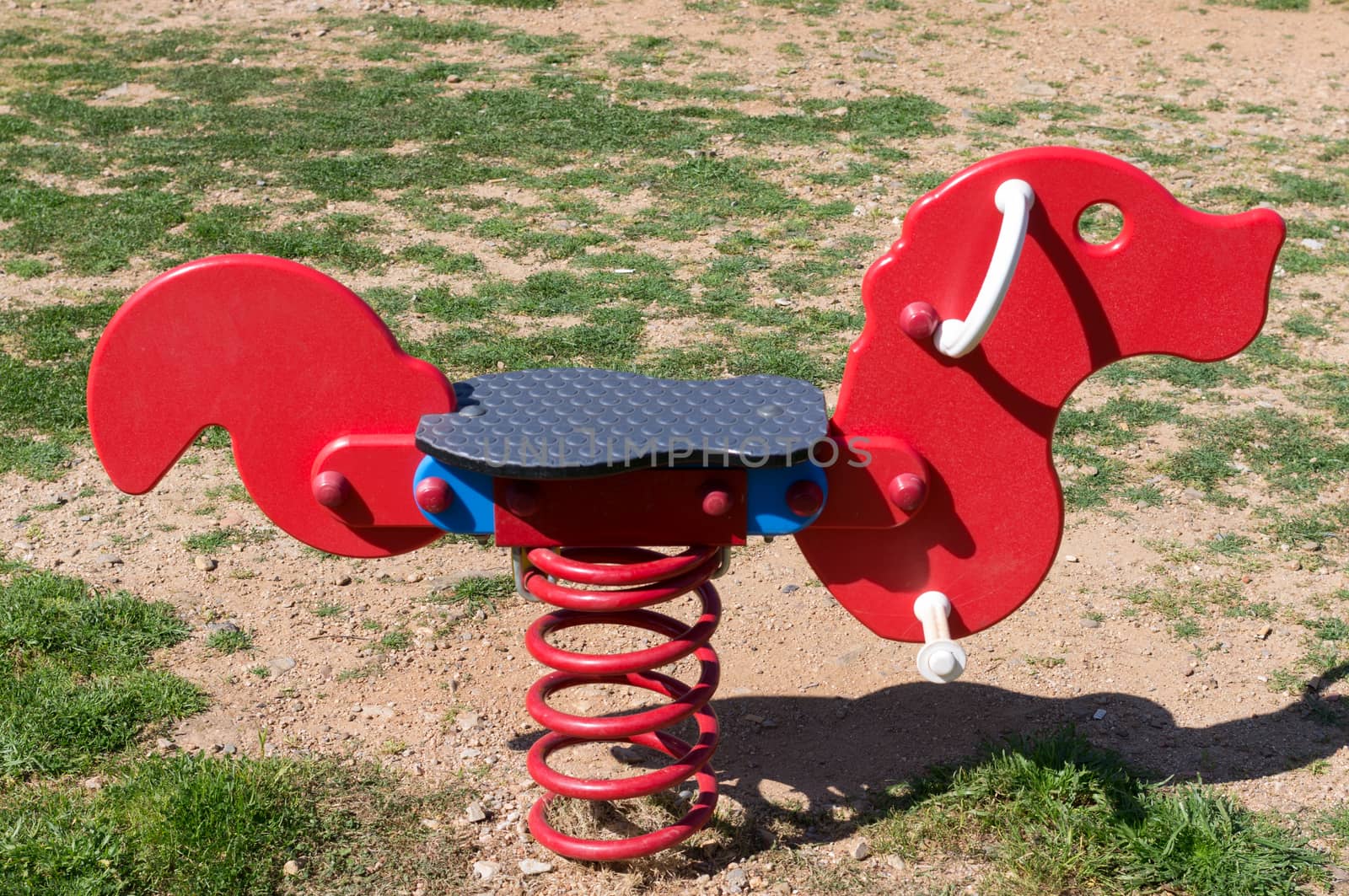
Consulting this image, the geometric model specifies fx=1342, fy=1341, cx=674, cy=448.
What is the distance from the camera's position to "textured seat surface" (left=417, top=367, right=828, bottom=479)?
2.68 metres

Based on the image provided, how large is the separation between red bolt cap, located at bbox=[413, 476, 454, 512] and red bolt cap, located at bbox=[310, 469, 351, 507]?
169 millimetres

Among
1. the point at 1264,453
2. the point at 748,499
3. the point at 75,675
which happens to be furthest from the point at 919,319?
the point at 1264,453

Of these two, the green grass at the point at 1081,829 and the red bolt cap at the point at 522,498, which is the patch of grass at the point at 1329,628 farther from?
the red bolt cap at the point at 522,498

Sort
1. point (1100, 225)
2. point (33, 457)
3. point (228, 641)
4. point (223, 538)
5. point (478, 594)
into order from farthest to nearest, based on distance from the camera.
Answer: point (1100, 225)
point (33, 457)
point (223, 538)
point (478, 594)
point (228, 641)

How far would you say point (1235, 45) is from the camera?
10.9 m

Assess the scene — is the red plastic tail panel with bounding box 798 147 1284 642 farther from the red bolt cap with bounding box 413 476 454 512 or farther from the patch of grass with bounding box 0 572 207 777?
the patch of grass with bounding box 0 572 207 777

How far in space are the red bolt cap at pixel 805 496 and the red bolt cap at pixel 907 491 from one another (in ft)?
0.58

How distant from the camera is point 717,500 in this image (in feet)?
9.18

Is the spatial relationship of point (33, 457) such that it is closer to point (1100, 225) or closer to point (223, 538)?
point (223, 538)

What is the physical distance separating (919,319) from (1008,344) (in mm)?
233

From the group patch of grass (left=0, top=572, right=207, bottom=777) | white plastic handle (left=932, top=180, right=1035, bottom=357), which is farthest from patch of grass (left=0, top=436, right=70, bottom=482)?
white plastic handle (left=932, top=180, right=1035, bottom=357)

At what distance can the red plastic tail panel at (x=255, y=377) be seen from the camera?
2.83 m

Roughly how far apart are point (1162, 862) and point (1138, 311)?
4.31 feet

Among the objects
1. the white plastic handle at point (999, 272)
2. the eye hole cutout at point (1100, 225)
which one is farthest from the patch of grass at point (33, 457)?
the eye hole cutout at point (1100, 225)
